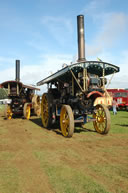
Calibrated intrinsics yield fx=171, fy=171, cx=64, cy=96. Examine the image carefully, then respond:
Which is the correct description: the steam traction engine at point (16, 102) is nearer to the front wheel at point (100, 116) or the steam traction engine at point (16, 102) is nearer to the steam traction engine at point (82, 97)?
the steam traction engine at point (82, 97)

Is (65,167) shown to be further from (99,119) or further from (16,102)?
(16,102)

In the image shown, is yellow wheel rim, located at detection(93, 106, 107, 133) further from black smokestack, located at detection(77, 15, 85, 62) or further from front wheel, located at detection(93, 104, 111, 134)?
black smokestack, located at detection(77, 15, 85, 62)

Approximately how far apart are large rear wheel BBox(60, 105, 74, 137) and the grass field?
0.47 meters

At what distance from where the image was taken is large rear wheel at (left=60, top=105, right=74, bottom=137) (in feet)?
17.9

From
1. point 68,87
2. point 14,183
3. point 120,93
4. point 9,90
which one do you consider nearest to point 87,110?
point 68,87

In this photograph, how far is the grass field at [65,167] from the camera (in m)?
2.50

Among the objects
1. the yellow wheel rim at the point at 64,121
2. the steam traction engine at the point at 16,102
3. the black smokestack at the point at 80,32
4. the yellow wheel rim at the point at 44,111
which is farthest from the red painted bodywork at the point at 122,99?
the yellow wheel rim at the point at 64,121

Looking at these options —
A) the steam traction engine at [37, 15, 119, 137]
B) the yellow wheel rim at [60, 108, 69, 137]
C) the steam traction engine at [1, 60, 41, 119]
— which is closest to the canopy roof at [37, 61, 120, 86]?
the steam traction engine at [37, 15, 119, 137]

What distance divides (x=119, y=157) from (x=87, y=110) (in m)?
2.78

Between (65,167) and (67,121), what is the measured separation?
106 inches

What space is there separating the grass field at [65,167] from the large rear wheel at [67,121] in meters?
0.47

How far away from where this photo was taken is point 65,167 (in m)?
3.22

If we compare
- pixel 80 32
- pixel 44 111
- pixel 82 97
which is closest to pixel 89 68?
pixel 82 97

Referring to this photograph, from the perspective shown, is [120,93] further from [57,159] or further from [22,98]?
[57,159]
